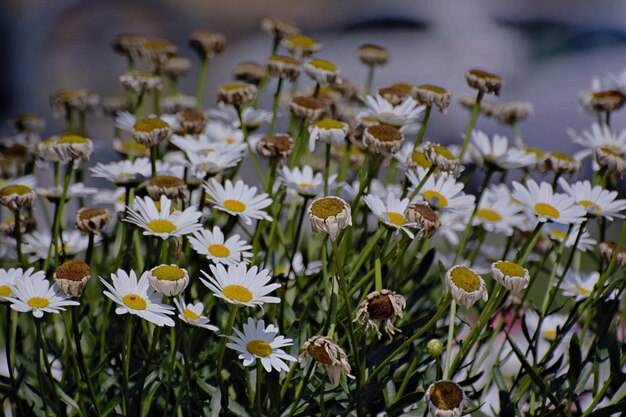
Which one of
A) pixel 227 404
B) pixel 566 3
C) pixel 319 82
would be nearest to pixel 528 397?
pixel 227 404

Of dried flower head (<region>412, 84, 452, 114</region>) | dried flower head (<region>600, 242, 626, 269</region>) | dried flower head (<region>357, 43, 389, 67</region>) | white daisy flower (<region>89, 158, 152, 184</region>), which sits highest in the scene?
dried flower head (<region>412, 84, 452, 114</region>)

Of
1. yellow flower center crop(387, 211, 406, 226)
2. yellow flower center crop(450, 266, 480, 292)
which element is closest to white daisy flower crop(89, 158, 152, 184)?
yellow flower center crop(387, 211, 406, 226)

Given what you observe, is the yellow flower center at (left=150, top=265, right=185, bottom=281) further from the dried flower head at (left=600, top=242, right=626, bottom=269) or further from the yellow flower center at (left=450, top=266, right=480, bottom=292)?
the dried flower head at (left=600, top=242, right=626, bottom=269)

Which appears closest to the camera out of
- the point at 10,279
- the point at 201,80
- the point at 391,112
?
the point at 10,279

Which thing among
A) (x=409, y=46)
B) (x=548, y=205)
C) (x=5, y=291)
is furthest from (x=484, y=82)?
(x=409, y=46)

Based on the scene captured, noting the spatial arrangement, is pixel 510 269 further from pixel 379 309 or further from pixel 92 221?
pixel 92 221

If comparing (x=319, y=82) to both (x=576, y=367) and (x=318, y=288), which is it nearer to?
(x=318, y=288)
